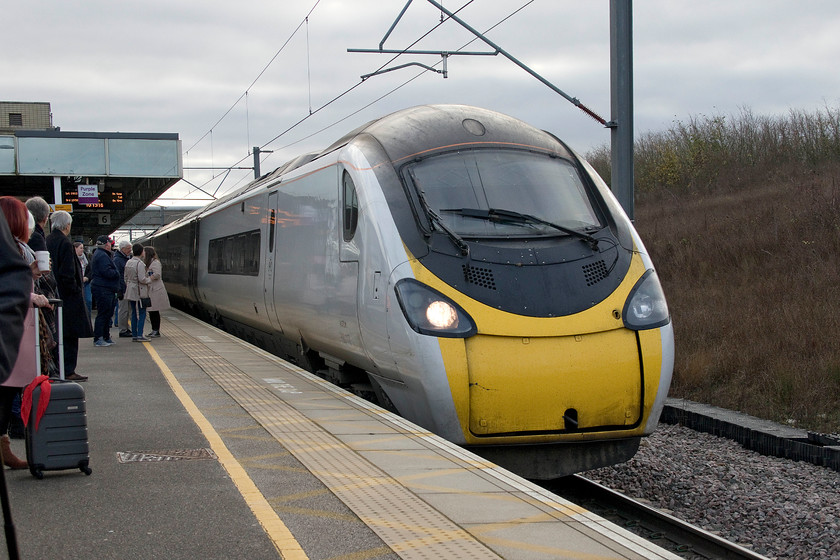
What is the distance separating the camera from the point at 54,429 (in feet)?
15.8

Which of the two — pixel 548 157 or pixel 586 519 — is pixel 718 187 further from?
pixel 586 519

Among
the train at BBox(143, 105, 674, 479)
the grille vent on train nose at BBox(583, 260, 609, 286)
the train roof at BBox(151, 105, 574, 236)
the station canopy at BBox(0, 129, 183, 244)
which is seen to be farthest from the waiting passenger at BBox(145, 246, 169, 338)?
the station canopy at BBox(0, 129, 183, 244)

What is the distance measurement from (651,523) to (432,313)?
2028 millimetres

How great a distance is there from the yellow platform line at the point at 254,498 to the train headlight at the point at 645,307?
2835mm

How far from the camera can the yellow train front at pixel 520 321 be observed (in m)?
5.88

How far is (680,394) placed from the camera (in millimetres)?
10547

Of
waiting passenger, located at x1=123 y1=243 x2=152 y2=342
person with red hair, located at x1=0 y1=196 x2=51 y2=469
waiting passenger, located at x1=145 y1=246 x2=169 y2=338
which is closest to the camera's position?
person with red hair, located at x1=0 y1=196 x2=51 y2=469

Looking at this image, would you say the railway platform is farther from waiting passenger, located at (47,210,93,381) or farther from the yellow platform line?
waiting passenger, located at (47,210,93,381)

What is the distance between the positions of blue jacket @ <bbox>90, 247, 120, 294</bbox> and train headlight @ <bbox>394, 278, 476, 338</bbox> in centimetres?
729

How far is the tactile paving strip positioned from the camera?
3598 mm

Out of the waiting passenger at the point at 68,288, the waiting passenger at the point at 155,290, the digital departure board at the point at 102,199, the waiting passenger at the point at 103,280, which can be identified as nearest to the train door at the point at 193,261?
the waiting passenger at the point at 155,290

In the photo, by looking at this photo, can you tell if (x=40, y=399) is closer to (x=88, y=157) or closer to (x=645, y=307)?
(x=645, y=307)

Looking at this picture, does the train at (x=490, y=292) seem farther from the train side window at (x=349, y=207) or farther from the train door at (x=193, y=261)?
the train door at (x=193, y=261)

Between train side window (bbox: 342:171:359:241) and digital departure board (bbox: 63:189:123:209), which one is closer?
train side window (bbox: 342:171:359:241)
